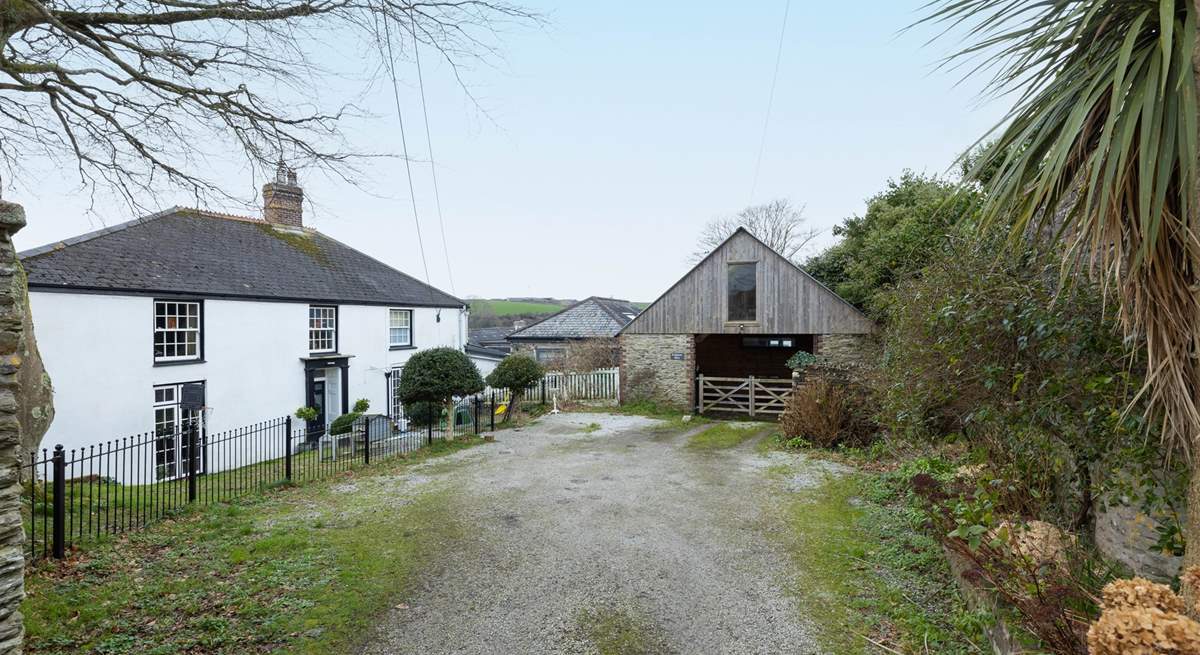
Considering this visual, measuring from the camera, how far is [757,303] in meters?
16.5

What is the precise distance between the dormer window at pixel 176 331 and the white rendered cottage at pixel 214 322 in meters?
0.03

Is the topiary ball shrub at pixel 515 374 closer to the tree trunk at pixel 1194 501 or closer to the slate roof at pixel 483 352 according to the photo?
the slate roof at pixel 483 352

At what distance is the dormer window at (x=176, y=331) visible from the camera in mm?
13664

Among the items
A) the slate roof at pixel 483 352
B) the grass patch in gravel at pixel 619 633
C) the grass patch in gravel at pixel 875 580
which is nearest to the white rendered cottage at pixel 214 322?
the slate roof at pixel 483 352

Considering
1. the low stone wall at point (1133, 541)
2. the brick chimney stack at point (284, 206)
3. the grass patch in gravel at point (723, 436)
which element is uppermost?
the brick chimney stack at point (284, 206)

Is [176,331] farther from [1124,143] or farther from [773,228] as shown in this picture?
[773,228]

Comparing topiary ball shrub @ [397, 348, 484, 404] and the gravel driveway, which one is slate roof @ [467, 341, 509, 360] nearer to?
topiary ball shrub @ [397, 348, 484, 404]

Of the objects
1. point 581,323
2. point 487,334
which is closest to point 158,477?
point 581,323

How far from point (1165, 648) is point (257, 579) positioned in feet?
21.6

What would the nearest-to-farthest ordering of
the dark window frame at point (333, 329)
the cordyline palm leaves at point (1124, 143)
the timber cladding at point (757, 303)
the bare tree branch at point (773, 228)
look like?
the cordyline palm leaves at point (1124, 143) → the timber cladding at point (757, 303) → the dark window frame at point (333, 329) → the bare tree branch at point (773, 228)

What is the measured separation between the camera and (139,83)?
23.7ft

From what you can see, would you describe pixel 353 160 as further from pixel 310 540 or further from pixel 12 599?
pixel 12 599

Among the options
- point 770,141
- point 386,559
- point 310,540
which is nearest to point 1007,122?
point 386,559

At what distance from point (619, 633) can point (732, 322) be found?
43.4ft
